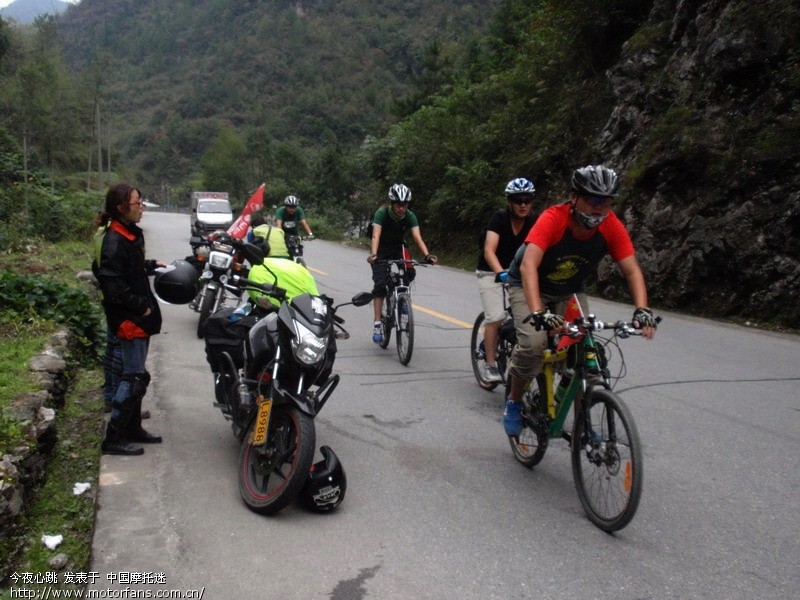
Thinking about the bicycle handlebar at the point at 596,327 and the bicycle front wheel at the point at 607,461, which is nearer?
the bicycle front wheel at the point at 607,461

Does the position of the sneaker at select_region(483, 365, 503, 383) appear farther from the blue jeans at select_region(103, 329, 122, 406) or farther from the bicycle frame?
the blue jeans at select_region(103, 329, 122, 406)

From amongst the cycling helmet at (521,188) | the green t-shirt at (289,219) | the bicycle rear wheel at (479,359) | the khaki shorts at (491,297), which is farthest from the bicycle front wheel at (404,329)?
the green t-shirt at (289,219)

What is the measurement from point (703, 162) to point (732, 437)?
9.96 metres

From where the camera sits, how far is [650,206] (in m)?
15.0

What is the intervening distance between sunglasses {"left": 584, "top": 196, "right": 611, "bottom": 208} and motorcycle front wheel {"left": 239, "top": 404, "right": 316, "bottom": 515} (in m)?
2.06

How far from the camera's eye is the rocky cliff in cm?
1266

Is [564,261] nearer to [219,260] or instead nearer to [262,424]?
[262,424]

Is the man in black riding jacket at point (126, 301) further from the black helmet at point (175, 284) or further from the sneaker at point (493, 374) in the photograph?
the sneaker at point (493, 374)

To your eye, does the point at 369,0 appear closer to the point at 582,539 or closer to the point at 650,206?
the point at 650,206

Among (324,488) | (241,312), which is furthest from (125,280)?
(324,488)

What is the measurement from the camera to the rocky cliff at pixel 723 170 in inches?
499

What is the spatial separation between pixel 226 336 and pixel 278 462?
1.36 m

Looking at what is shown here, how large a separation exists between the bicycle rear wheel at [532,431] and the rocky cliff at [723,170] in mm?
8932

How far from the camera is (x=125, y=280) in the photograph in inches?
191
